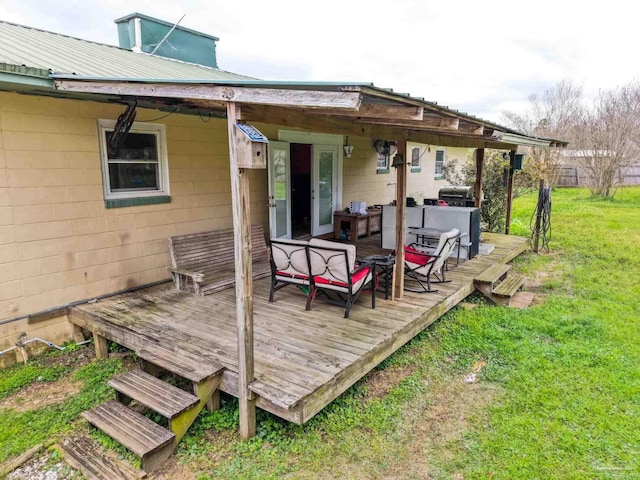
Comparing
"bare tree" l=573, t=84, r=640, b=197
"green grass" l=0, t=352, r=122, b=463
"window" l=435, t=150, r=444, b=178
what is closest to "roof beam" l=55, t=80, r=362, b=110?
"green grass" l=0, t=352, r=122, b=463

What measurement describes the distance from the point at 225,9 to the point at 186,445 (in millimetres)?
15747

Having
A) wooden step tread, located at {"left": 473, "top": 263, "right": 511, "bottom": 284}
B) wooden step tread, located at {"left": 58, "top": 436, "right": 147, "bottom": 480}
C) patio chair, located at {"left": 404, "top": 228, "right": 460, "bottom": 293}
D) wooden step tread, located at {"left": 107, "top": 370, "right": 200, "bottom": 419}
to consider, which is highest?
patio chair, located at {"left": 404, "top": 228, "right": 460, "bottom": 293}

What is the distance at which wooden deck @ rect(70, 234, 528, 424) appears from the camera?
309 cm

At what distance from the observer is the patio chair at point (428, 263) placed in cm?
522

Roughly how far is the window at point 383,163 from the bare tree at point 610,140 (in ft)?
39.3

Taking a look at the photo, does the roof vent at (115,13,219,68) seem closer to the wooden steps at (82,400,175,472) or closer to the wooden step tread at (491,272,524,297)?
the wooden steps at (82,400,175,472)

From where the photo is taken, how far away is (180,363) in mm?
3336

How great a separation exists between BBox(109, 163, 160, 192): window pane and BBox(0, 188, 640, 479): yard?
1.97 meters

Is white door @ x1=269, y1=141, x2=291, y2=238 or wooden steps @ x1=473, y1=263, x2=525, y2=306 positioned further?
white door @ x1=269, y1=141, x2=291, y2=238

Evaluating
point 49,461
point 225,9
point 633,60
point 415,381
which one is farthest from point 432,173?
point 633,60

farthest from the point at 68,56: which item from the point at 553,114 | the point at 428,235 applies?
the point at 553,114

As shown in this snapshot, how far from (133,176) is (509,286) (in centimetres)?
537

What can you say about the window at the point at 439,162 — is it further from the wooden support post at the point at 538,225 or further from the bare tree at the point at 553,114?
the bare tree at the point at 553,114

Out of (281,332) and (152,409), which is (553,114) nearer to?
(281,332)
